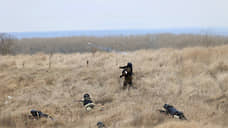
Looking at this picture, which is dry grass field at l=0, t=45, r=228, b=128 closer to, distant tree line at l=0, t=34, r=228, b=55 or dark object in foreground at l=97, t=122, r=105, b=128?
dark object in foreground at l=97, t=122, r=105, b=128

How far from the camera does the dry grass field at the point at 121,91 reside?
5.05 meters

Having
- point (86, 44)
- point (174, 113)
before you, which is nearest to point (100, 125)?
point (174, 113)

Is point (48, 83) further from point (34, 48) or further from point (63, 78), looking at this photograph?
point (34, 48)

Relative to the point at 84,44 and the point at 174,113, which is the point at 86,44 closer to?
the point at 84,44

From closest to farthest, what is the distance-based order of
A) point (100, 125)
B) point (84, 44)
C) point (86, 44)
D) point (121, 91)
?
point (100, 125) < point (121, 91) < point (86, 44) < point (84, 44)

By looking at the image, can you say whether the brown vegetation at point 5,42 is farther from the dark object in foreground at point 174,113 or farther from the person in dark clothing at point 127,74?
the dark object in foreground at point 174,113

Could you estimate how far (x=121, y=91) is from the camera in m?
7.29

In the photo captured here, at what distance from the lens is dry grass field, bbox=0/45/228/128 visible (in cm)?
505

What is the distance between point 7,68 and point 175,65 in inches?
292

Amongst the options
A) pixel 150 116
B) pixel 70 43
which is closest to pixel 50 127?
pixel 150 116

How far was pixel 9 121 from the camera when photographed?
5.20m

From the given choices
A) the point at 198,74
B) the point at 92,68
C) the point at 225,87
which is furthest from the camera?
the point at 92,68

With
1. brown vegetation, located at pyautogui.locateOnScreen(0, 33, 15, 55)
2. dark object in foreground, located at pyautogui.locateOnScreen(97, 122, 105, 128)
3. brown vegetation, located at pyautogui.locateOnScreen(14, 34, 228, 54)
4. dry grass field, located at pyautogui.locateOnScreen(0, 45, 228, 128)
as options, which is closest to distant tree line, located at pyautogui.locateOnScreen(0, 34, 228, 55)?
brown vegetation, located at pyautogui.locateOnScreen(14, 34, 228, 54)

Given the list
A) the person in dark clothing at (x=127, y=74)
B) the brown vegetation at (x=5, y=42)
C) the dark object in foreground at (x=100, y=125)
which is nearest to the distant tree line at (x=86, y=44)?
the brown vegetation at (x=5, y=42)
